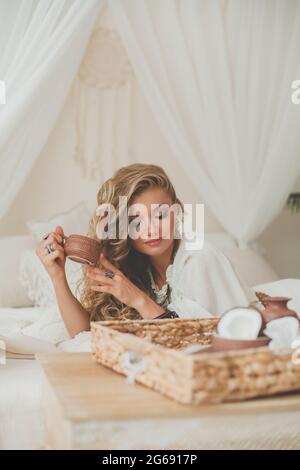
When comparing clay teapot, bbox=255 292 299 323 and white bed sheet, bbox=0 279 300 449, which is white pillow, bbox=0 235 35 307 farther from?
clay teapot, bbox=255 292 299 323

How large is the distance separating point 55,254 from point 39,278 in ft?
2.37

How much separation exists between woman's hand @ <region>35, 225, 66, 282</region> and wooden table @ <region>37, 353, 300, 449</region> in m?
0.72

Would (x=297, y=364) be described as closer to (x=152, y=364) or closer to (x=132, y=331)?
(x=152, y=364)

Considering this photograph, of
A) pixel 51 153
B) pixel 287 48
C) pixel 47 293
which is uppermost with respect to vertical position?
pixel 287 48

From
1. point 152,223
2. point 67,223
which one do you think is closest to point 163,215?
point 152,223

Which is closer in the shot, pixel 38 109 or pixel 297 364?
pixel 297 364

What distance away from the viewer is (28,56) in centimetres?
208

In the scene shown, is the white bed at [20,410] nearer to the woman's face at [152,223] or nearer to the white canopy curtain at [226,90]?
the woman's face at [152,223]

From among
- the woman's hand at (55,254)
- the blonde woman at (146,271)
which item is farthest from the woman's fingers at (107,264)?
the woman's hand at (55,254)

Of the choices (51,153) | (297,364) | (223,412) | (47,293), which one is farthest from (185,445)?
(51,153)

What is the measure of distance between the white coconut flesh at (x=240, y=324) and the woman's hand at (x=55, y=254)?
28.9 inches

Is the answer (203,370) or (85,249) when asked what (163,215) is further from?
(203,370)

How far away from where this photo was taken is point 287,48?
2.69 m

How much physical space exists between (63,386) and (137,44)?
6.26ft
